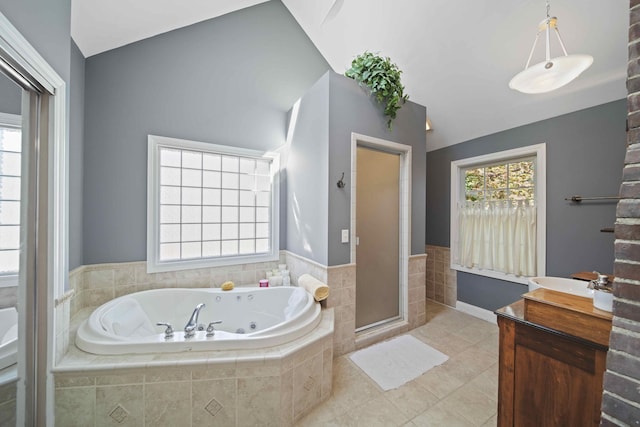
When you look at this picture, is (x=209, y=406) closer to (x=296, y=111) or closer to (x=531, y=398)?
(x=531, y=398)

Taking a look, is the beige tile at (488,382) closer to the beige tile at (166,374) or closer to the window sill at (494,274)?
the window sill at (494,274)

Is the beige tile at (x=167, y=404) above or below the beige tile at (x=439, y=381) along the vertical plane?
above

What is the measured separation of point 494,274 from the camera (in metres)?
2.82

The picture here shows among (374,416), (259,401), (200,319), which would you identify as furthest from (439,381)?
(200,319)

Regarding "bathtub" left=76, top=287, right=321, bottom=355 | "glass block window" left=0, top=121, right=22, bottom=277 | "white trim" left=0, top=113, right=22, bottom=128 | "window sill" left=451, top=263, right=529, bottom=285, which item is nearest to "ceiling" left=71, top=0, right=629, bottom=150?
"white trim" left=0, top=113, right=22, bottom=128

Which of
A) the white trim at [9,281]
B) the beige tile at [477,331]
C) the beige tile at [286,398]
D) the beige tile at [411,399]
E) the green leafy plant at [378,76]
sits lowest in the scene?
the beige tile at [411,399]

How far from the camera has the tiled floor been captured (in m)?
1.48

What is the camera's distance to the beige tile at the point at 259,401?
4.35 feet

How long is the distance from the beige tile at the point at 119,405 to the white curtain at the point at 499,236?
3.63 meters

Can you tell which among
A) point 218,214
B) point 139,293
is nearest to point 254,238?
point 218,214

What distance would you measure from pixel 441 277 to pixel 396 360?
1809 mm

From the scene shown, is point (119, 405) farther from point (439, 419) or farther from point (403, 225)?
point (403, 225)

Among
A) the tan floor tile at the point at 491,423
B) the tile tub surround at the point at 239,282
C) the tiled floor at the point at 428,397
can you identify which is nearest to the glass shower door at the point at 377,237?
the tile tub surround at the point at 239,282

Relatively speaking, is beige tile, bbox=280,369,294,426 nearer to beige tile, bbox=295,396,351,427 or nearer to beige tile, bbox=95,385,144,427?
beige tile, bbox=295,396,351,427
